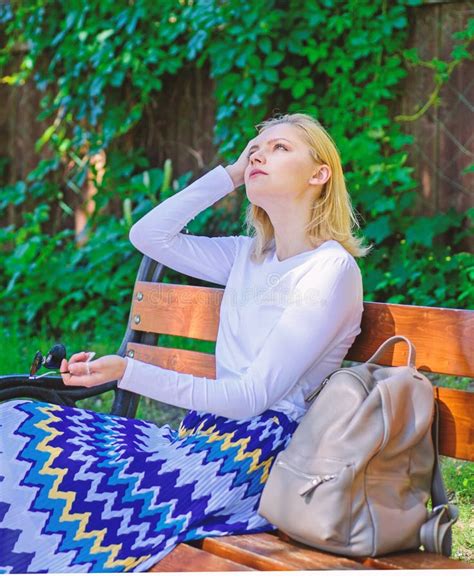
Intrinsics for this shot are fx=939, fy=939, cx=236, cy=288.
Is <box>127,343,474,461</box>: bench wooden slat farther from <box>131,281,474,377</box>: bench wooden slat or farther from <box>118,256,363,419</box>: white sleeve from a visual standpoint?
<box>118,256,363,419</box>: white sleeve

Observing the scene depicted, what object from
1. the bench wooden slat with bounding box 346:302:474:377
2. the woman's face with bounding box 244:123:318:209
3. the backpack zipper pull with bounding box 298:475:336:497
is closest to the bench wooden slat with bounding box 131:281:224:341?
the woman's face with bounding box 244:123:318:209

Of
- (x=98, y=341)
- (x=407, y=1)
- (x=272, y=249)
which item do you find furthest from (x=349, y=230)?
(x=98, y=341)

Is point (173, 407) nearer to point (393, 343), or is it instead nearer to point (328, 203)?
point (328, 203)

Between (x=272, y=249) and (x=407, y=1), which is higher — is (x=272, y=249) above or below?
below

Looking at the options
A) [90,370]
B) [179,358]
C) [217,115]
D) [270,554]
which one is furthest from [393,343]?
[217,115]

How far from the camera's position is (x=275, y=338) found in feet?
7.03

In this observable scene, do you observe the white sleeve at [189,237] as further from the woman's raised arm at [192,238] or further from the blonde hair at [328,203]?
the blonde hair at [328,203]

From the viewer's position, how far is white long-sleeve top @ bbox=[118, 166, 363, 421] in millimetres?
2135

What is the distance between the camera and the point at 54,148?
6.95m

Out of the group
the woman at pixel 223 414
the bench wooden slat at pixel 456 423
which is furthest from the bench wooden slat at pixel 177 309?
the bench wooden slat at pixel 456 423

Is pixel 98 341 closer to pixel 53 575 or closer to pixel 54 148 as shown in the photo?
pixel 54 148

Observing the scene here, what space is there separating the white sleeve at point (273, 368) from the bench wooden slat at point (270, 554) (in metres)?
0.30

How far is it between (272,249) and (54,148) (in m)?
4.76

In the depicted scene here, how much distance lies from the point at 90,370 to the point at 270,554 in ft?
1.86
